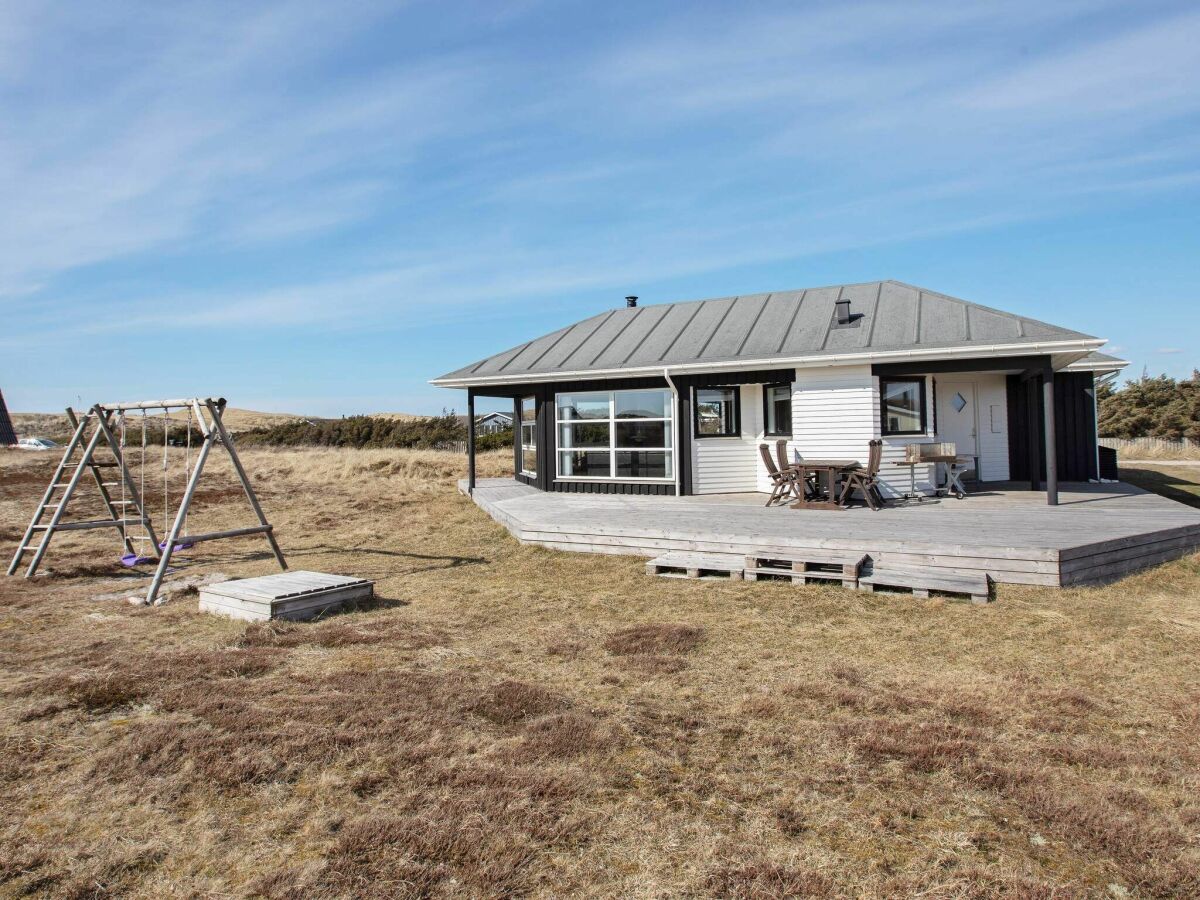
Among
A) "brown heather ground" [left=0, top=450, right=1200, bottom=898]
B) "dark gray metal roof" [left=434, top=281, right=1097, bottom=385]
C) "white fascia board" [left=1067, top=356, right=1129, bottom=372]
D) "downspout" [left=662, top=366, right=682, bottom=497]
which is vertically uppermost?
"dark gray metal roof" [left=434, top=281, right=1097, bottom=385]

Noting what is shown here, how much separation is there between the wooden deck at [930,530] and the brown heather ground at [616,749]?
47 cm

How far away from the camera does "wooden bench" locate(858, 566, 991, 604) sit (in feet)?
21.2

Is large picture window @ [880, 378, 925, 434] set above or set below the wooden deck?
above

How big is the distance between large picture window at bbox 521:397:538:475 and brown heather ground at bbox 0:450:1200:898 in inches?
317

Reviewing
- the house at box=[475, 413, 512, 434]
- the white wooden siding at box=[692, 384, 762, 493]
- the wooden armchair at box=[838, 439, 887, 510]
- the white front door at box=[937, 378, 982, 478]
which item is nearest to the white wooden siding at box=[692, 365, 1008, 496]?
the white wooden siding at box=[692, 384, 762, 493]

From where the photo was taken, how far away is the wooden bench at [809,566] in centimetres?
717

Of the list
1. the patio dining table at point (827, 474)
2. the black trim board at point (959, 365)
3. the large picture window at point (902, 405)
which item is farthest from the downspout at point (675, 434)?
the large picture window at point (902, 405)

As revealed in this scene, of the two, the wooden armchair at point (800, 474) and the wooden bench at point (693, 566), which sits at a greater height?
the wooden armchair at point (800, 474)

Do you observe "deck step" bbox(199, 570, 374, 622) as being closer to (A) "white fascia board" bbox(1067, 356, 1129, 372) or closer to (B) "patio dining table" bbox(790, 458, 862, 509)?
(B) "patio dining table" bbox(790, 458, 862, 509)

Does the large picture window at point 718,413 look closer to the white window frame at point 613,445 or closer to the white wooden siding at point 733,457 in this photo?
the white wooden siding at point 733,457

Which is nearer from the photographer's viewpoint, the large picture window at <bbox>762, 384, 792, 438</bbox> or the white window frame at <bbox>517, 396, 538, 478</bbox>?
the large picture window at <bbox>762, 384, 792, 438</bbox>

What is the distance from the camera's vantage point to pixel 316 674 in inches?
191

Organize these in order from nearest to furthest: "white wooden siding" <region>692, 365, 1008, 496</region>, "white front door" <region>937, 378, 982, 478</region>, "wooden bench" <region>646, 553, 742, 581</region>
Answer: "wooden bench" <region>646, 553, 742, 581</region>
"white wooden siding" <region>692, 365, 1008, 496</region>
"white front door" <region>937, 378, 982, 478</region>

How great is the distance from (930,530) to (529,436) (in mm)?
9201
